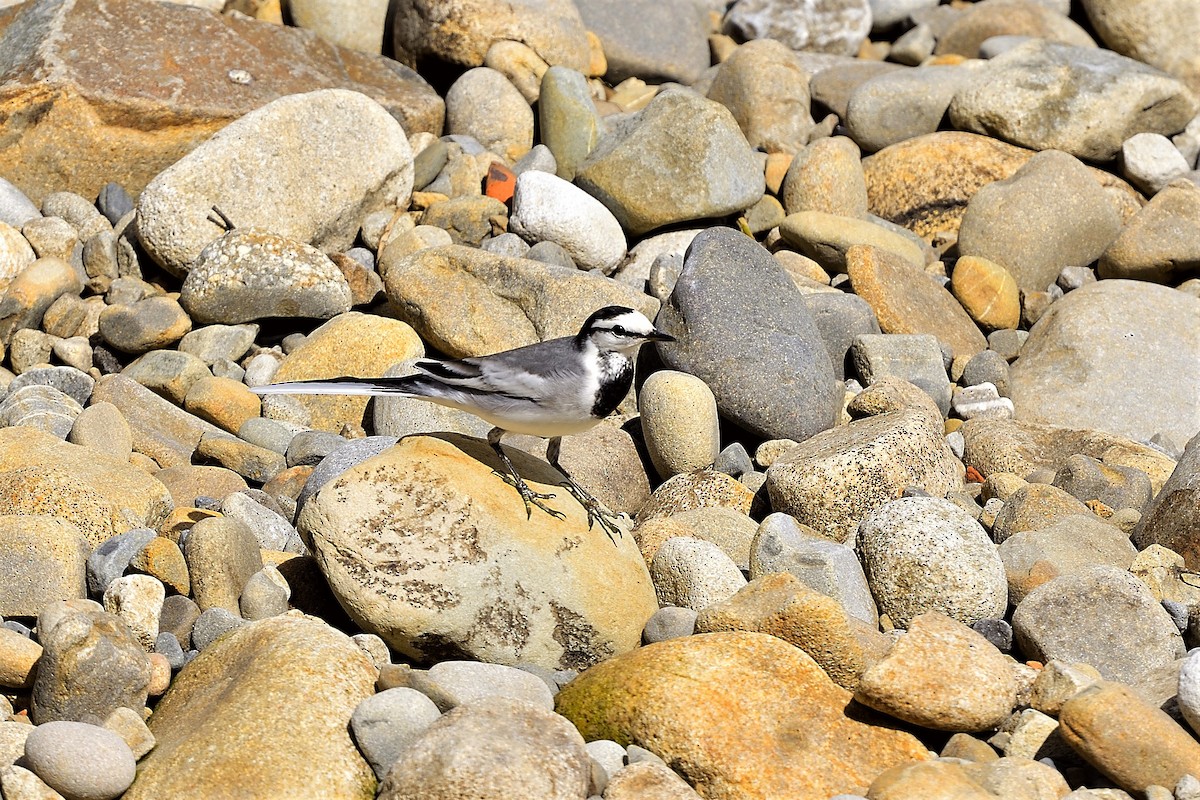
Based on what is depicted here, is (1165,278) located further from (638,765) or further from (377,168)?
(638,765)

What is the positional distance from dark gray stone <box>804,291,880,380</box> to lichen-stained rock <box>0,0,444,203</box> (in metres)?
4.10

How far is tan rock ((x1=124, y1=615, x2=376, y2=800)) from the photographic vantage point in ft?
14.7

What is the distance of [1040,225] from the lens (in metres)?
10.9

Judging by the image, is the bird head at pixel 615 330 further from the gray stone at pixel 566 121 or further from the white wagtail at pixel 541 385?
the gray stone at pixel 566 121

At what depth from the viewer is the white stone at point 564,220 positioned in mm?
10156

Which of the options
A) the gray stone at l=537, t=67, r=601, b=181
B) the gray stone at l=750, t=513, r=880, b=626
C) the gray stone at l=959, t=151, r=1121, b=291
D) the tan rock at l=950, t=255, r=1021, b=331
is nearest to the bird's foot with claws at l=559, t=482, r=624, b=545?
the gray stone at l=750, t=513, r=880, b=626

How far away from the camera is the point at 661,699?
4.88 m

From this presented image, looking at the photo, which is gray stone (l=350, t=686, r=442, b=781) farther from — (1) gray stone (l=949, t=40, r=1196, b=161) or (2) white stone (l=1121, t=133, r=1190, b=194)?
(2) white stone (l=1121, t=133, r=1190, b=194)

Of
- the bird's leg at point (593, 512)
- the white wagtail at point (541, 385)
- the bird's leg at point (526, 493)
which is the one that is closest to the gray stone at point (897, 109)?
the white wagtail at point (541, 385)

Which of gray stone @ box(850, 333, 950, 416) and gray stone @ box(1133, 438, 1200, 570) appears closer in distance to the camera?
gray stone @ box(1133, 438, 1200, 570)

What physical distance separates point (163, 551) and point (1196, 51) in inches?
481

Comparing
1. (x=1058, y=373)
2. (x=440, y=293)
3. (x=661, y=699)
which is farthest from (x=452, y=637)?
(x=1058, y=373)

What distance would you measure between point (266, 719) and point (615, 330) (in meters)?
2.19

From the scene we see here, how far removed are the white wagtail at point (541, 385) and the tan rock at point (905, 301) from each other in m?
4.30
